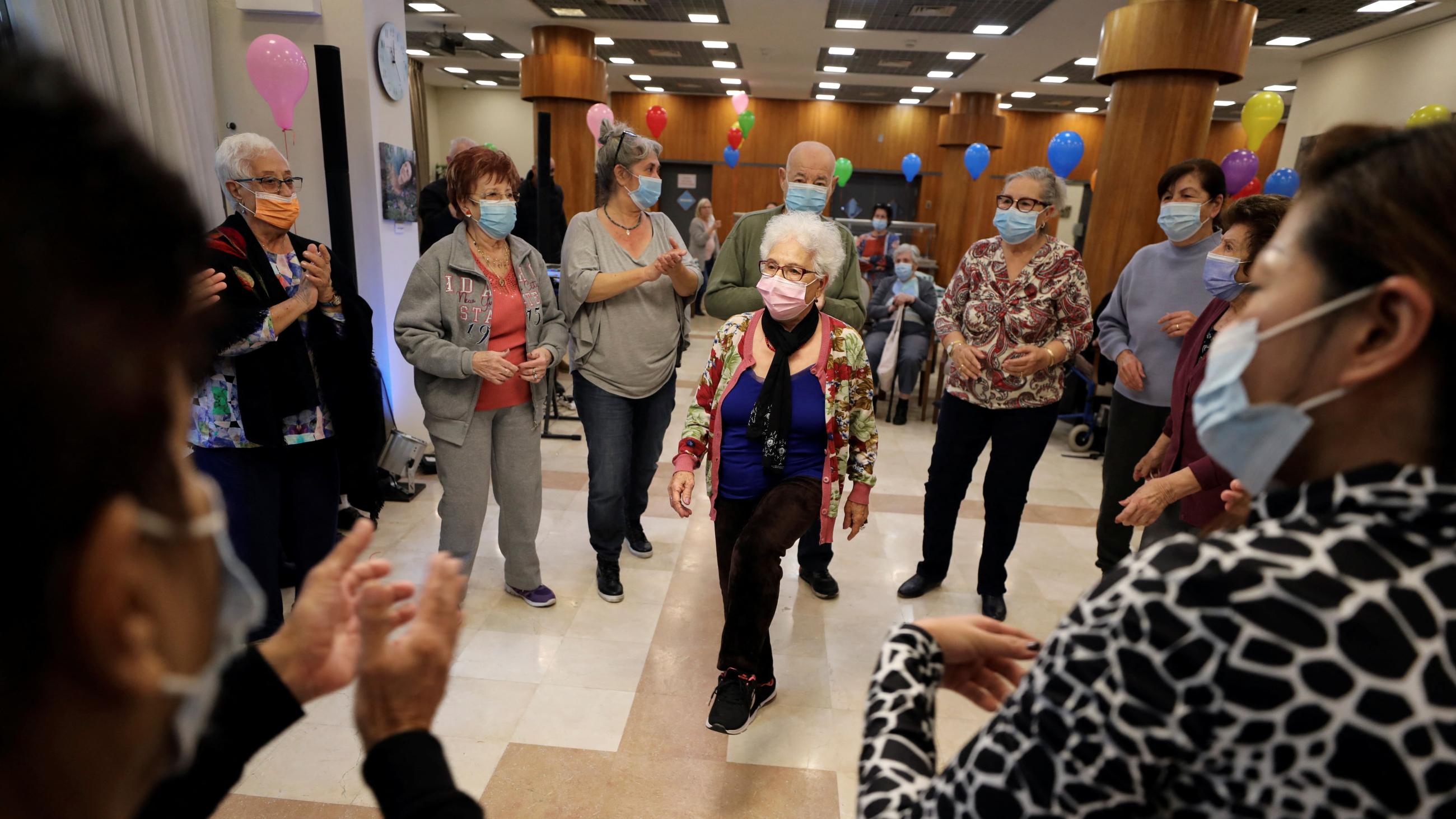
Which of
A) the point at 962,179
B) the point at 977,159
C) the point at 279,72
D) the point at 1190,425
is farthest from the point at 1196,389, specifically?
the point at 962,179

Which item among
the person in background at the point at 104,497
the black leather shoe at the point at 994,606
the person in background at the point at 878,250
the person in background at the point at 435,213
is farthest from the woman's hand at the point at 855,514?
the person in background at the point at 878,250

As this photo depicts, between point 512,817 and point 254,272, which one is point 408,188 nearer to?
point 254,272

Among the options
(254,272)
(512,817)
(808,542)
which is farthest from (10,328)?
(808,542)

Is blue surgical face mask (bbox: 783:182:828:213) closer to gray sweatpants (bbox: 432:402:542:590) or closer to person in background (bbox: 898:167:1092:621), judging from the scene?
person in background (bbox: 898:167:1092:621)

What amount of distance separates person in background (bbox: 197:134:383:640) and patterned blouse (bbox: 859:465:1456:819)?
2238 mm

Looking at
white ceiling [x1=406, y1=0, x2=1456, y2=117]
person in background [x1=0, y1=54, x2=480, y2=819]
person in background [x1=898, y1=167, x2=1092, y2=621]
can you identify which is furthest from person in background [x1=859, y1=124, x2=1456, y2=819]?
white ceiling [x1=406, y1=0, x2=1456, y2=117]

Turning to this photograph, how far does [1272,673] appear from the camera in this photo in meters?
0.55

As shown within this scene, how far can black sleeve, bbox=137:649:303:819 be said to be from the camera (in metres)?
0.81

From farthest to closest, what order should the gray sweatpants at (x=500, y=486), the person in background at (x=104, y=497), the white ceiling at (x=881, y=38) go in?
the white ceiling at (x=881, y=38), the gray sweatpants at (x=500, y=486), the person in background at (x=104, y=497)

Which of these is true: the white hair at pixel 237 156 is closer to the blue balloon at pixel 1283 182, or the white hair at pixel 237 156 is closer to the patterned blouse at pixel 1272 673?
the patterned blouse at pixel 1272 673

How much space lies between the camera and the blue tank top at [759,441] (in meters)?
2.23

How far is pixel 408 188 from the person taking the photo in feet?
14.8

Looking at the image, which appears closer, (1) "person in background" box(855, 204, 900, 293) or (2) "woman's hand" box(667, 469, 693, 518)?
(2) "woman's hand" box(667, 469, 693, 518)

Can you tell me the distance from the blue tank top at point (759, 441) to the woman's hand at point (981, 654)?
124cm
